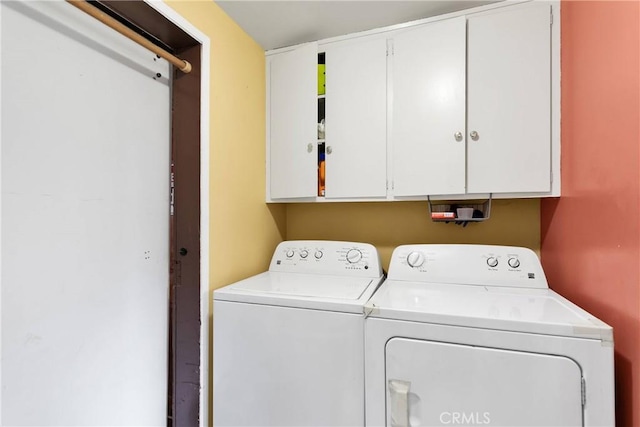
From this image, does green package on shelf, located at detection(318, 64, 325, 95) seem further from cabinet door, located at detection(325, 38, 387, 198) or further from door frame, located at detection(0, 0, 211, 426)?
door frame, located at detection(0, 0, 211, 426)

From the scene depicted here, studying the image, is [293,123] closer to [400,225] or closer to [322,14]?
[322,14]

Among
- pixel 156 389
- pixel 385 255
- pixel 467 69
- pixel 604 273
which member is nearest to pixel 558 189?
pixel 604 273

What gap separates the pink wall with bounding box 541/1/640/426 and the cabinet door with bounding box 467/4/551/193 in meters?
0.07

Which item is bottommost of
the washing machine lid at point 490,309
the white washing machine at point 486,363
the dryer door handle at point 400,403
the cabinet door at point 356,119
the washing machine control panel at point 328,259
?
the dryer door handle at point 400,403

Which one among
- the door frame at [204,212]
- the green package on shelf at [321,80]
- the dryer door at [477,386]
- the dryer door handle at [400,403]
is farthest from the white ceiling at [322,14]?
the dryer door handle at [400,403]

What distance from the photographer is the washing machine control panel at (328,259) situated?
1.50 meters

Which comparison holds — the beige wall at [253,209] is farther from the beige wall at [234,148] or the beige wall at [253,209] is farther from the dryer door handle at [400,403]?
the dryer door handle at [400,403]

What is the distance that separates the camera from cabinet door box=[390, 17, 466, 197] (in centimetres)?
135

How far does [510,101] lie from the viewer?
1287mm

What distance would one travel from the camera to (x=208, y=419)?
130 centimetres

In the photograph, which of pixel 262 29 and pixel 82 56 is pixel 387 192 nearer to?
pixel 262 29

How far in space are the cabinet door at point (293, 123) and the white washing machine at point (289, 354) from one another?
0.58 m

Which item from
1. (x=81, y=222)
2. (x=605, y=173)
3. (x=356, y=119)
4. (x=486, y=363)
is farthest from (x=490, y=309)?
(x=81, y=222)

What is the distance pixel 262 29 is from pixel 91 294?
4.59 feet
